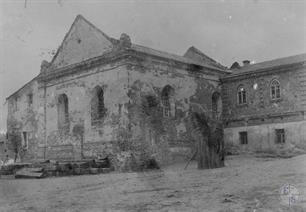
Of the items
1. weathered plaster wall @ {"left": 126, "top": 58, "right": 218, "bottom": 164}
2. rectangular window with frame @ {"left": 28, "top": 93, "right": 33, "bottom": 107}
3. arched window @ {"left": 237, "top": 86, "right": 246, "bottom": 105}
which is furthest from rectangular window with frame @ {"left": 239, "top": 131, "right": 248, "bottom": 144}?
rectangular window with frame @ {"left": 28, "top": 93, "right": 33, "bottom": 107}

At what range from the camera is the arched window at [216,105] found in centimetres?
2656

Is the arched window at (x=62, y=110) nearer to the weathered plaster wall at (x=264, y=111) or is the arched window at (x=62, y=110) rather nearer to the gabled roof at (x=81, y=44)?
the gabled roof at (x=81, y=44)

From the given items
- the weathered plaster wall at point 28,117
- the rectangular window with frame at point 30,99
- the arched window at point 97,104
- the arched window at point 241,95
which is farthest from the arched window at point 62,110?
the arched window at point 241,95

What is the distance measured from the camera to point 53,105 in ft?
82.8

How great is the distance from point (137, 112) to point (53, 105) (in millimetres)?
6953

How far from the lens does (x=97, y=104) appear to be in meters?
22.7

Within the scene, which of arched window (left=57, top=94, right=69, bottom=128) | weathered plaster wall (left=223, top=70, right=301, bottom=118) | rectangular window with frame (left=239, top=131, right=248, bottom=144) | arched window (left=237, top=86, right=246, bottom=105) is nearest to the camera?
weathered plaster wall (left=223, top=70, right=301, bottom=118)

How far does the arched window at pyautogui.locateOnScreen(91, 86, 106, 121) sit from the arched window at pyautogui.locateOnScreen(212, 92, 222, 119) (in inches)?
302

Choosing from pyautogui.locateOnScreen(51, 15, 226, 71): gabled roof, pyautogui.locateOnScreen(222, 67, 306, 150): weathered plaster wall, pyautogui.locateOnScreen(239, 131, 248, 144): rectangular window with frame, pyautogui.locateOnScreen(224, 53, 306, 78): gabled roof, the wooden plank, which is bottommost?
the wooden plank

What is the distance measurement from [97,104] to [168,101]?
3.90 meters

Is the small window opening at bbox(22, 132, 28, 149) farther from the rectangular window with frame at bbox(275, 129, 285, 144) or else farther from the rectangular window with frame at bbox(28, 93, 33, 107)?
the rectangular window with frame at bbox(275, 129, 285, 144)

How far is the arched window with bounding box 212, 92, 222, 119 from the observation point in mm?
26562

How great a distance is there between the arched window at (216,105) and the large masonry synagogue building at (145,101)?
6cm

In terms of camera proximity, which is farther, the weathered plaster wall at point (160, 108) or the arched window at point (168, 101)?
the arched window at point (168, 101)
